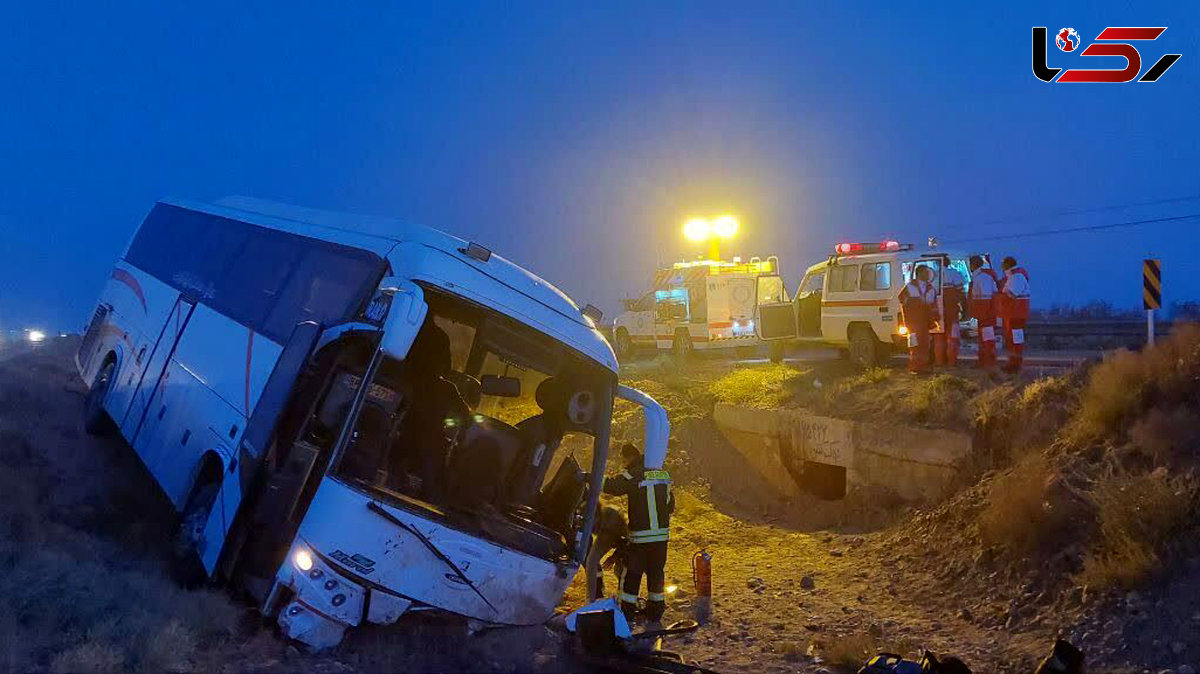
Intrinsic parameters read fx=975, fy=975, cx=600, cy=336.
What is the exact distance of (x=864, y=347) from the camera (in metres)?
17.2

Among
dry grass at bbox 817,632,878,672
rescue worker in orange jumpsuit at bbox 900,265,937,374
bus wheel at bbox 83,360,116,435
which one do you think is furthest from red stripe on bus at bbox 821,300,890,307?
bus wheel at bbox 83,360,116,435

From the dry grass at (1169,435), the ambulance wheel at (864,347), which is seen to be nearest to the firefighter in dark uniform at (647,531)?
the dry grass at (1169,435)

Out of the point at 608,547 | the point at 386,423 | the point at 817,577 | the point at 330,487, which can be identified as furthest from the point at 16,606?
the point at 817,577

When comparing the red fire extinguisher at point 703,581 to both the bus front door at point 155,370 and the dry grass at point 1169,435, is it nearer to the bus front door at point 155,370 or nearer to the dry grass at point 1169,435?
the dry grass at point 1169,435

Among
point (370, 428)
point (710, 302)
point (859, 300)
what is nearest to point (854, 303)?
point (859, 300)

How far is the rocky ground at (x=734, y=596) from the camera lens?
20.6ft

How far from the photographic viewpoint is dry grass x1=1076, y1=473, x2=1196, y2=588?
24.5 feet

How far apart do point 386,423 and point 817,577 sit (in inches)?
204

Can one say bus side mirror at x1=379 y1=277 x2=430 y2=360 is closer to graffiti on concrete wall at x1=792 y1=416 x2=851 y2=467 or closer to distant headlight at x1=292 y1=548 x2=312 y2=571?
distant headlight at x1=292 y1=548 x2=312 y2=571

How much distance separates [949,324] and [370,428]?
10.9 m

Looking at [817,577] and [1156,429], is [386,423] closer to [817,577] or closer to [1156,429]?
[817,577]

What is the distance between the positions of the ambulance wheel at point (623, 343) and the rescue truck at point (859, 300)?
1135cm

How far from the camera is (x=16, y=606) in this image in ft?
20.2

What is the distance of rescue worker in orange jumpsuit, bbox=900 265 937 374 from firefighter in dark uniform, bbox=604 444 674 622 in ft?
23.7
